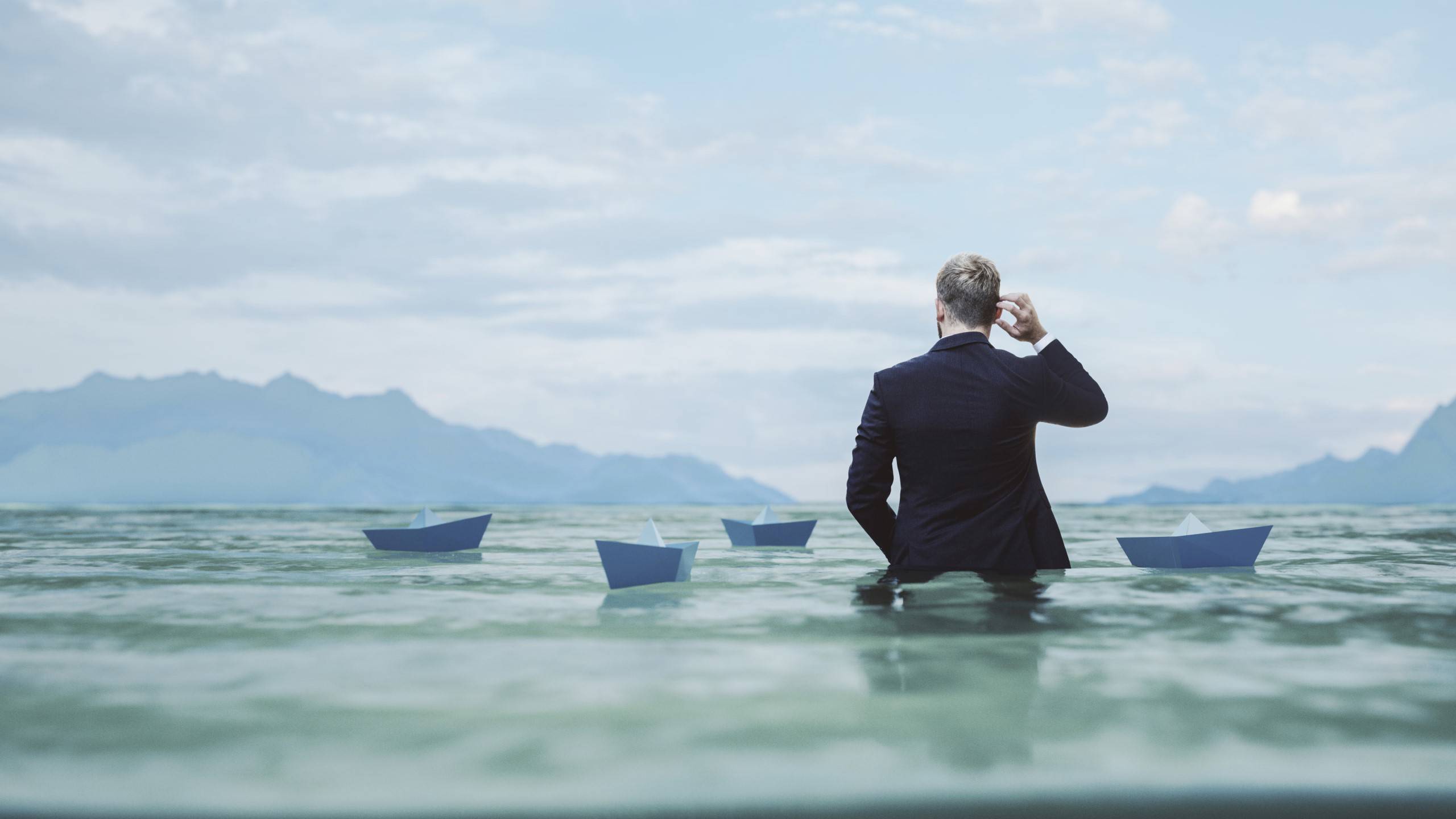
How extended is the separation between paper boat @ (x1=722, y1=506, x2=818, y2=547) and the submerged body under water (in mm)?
5990

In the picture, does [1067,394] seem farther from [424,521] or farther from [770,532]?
[424,521]

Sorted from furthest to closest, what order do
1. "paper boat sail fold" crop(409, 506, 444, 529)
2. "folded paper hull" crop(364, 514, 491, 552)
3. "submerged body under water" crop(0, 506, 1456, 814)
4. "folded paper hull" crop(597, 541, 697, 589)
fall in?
"paper boat sail fold" crop(409, 506, 444, 529) < "folded paper hull" crop(364, 514, 491, 552) < "folded paper hull" crop(597, 541, 697, 589) < "submerged body under water" crop(0, 506, 1456, 814)

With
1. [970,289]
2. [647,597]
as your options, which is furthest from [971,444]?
[647,597]

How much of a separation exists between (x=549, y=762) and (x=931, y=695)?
1.31 m

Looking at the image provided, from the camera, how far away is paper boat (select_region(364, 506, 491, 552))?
11094mm

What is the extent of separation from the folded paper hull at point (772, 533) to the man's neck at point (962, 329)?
730 centimetres

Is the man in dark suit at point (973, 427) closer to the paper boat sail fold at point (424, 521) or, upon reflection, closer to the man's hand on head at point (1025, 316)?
the man's hand on head at point (1025, 316)

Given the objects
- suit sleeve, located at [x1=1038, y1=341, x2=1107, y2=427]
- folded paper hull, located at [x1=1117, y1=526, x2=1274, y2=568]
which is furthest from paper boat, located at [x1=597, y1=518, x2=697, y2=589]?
folded paper hull, located at [x1=1117, y1=526, x2=1274, y2=568]

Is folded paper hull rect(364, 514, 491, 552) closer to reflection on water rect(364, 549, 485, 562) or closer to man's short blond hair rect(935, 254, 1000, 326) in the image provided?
reflection on water rect(364, 549, 485, 562)

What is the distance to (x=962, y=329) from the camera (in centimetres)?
532

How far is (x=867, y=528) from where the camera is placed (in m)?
5.77

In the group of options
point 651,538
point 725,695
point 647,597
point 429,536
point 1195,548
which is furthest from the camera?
point 429,536

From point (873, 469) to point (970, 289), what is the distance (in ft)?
3.69

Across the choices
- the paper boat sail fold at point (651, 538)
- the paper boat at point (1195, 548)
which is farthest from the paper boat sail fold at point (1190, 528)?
the paper boat sail fold at point (651, 538)
